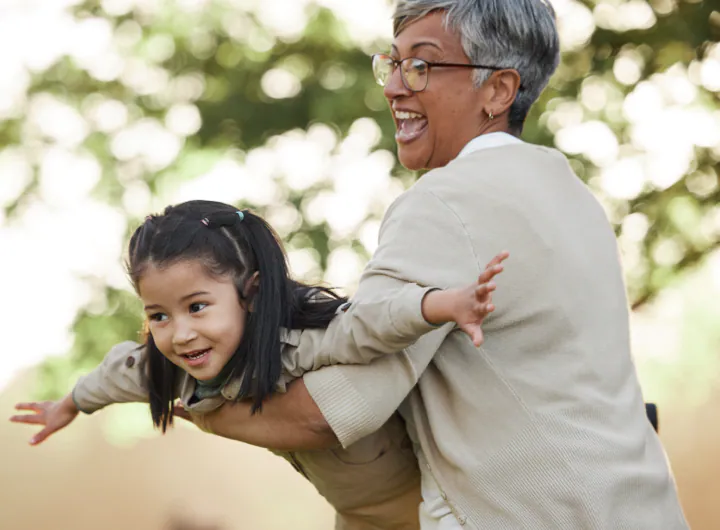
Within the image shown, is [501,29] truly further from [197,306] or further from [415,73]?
[197,306]

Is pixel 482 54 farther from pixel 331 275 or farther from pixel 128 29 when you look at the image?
pixel 128 29

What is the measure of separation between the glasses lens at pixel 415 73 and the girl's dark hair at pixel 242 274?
48 cm

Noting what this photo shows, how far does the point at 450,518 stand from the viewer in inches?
93.2

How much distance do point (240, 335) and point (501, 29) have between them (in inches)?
36.3

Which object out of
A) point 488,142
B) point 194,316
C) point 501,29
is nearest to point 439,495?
point 194,316

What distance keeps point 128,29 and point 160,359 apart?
4.17 metres

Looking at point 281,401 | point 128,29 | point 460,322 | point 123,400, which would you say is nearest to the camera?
point 460,322

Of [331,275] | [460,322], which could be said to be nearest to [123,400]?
[460,322]

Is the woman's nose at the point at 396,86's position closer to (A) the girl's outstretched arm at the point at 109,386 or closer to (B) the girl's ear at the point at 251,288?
(B) the girl's ear at the point at 251,288

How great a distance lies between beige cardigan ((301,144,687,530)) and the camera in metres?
2.27

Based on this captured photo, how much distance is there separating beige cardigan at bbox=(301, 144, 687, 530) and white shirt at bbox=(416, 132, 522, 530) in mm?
29

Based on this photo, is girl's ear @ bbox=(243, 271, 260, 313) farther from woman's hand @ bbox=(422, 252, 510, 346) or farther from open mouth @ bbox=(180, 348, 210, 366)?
woman's hand @ bbox=(422, 252, 510, 346)

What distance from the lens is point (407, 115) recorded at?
2.77 meters

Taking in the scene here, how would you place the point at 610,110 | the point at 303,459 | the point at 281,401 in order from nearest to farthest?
the point at 281,401, the point at 303,459, the point at 610,110
